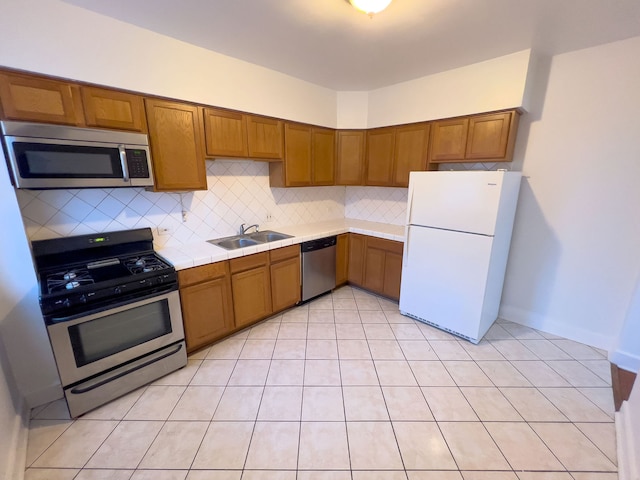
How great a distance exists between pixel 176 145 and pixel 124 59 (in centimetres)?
62

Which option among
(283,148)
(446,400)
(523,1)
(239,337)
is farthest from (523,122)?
(239,337)

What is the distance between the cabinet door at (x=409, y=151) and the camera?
297cm

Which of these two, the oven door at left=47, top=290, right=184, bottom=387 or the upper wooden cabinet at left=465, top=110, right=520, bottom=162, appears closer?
the oven door at left=47, top=290, right=184, bottom=387

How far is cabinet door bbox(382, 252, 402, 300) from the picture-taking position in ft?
10.3

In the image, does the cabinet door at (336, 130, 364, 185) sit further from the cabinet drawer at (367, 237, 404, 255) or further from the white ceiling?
the white ceiling

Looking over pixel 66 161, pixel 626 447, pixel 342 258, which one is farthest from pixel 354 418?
pixel 66 161

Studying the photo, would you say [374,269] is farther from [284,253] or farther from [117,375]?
[117,375]

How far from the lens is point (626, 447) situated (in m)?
1.53

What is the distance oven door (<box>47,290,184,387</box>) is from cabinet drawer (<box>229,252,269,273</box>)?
1.75 feet

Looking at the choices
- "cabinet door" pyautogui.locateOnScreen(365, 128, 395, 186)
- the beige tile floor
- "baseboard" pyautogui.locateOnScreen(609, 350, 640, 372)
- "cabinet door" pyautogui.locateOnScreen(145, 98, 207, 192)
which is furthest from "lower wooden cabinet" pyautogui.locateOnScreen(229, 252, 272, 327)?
"baseboard" pyautogui.locateOnScreen(609, 350, 640, 372)

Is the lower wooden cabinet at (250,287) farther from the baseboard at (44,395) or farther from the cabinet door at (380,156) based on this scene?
the cabinet door at (380,156)

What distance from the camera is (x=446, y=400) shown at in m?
1.92

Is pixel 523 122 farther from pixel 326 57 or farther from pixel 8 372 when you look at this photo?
pixel 8 372

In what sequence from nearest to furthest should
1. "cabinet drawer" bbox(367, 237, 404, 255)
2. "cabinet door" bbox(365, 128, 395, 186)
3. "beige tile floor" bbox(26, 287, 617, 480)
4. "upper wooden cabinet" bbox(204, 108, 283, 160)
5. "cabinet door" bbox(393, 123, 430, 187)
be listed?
"beige tile floor" bbox(26, 287, 617, 480) < "upper wooden cabinet" bbox(204, 108, 283, 160) < "cabinet door" bbox(393, 123, 430, 187) < "cabinet drawer" bbox(367, 237, 404, 255) < "cabinet door" bbox(365, 128, 395, 186)
